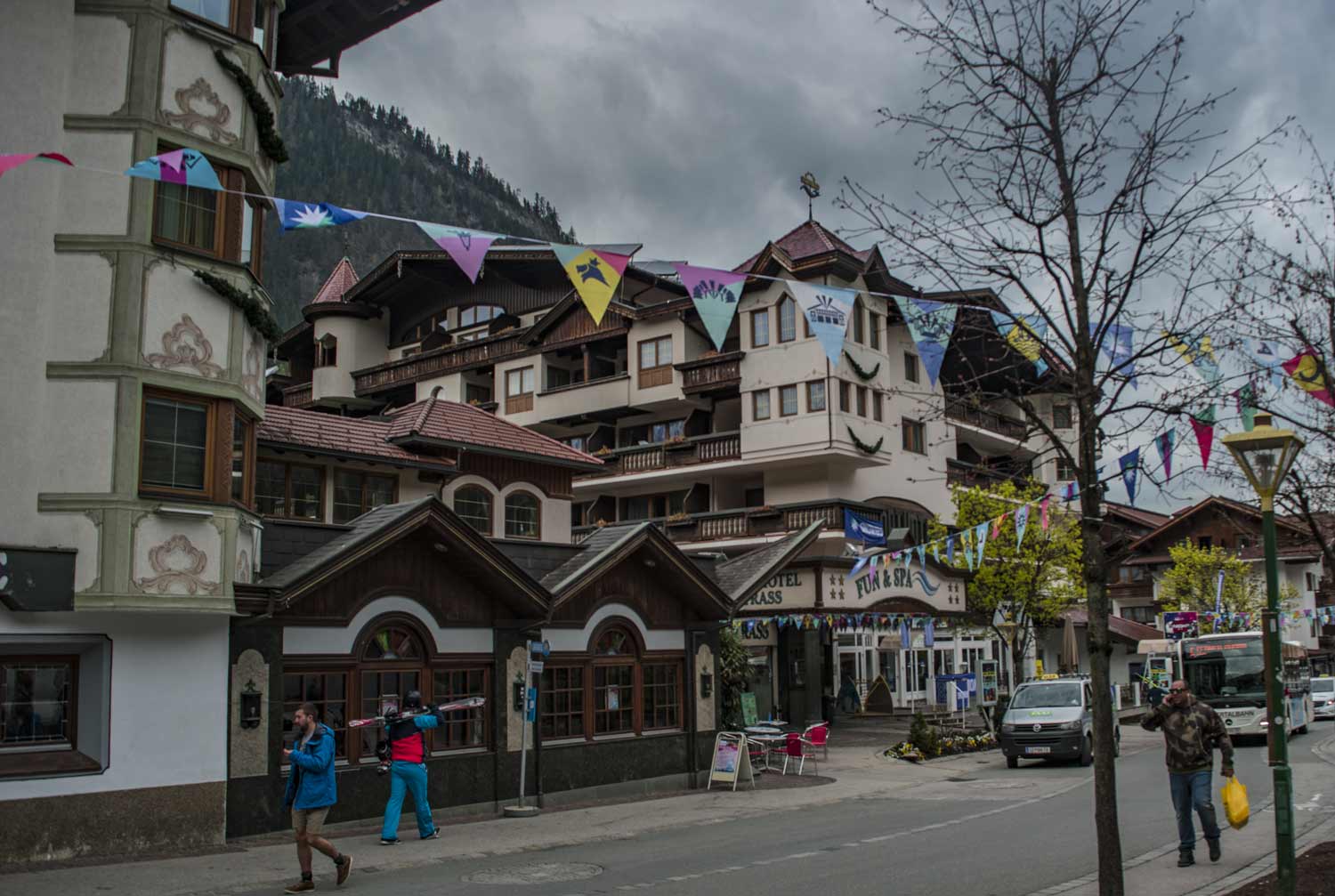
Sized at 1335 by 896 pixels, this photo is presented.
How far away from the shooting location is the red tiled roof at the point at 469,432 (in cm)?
2541

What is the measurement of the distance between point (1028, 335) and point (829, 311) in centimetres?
769

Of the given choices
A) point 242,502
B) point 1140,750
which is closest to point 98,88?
point 242,502

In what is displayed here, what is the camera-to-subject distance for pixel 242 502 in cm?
1627

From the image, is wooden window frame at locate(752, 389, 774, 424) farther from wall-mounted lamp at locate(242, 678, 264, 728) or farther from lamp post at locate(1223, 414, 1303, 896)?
lamp post at locate(1223, 414, 1303, 896)

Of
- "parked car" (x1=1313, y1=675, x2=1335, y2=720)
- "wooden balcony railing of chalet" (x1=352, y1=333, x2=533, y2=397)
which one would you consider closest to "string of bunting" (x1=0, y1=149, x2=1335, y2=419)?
"wooden balcony railing of chalet" (x1=352, y1=333, x2=533, y2=397)

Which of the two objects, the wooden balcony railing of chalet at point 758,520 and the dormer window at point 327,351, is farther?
the dormer window at point 327,351

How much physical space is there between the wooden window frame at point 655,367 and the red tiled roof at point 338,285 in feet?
52.5

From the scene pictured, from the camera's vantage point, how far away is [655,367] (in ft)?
134

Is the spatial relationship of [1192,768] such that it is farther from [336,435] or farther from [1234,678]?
[1234,678]

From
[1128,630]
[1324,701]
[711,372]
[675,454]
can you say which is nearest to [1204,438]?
[711,372]

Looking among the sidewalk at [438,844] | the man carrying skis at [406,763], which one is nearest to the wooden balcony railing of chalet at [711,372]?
the sidewalk at [438,844]

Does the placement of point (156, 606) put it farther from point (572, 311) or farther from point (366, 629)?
point (572, 311)

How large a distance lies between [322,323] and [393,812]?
38.0m

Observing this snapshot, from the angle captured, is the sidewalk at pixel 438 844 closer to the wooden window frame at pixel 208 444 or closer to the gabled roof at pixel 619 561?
→ the gabled roof at pixel 619 561
